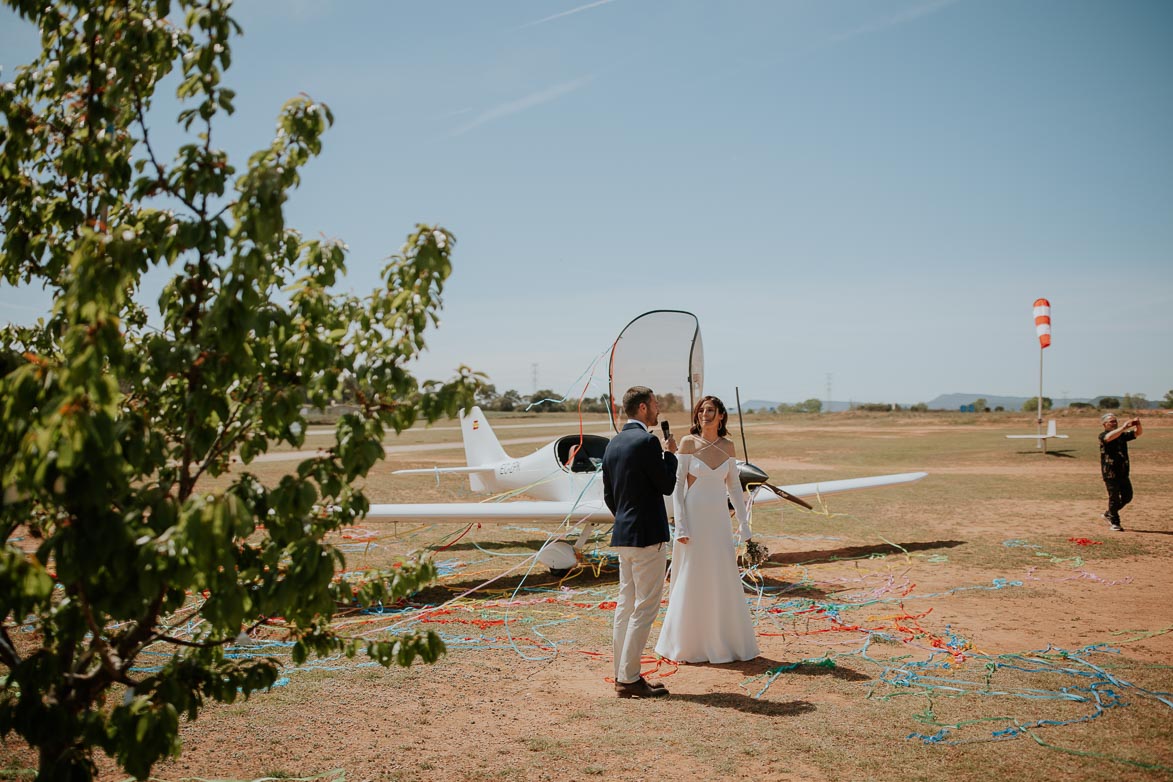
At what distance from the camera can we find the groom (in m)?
5.68

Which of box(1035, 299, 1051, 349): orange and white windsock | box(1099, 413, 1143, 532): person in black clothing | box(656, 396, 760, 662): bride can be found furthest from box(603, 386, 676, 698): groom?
box(1035, 299, 1051, 349): orange and white windsock

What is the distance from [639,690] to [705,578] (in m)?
1.22

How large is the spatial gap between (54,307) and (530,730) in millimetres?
4177

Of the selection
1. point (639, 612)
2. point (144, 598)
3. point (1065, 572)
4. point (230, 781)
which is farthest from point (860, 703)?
point (1065, 572)

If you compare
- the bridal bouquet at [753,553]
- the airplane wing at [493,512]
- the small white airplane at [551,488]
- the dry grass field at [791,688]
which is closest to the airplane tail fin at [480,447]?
the small white airplane at [551,488]

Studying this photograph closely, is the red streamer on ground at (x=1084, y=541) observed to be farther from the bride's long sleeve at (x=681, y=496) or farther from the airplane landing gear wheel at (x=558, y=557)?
the bride's long sleeve at (x=681, y=496)

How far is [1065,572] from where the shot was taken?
1007 centimetres

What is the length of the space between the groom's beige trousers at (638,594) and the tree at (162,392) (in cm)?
280

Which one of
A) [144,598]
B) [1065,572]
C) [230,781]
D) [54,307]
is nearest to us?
[54,307]

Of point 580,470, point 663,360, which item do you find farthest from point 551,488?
point 663,360

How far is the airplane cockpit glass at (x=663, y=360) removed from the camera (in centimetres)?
812

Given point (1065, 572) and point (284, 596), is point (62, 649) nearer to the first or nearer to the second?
point (284, 596)

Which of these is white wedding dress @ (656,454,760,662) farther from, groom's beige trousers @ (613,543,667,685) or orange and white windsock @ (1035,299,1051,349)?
orange and white windsock @ (1035,299,1051,349)

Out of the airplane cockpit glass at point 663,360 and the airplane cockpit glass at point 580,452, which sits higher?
the airplane cockpit glass at point 663,360
